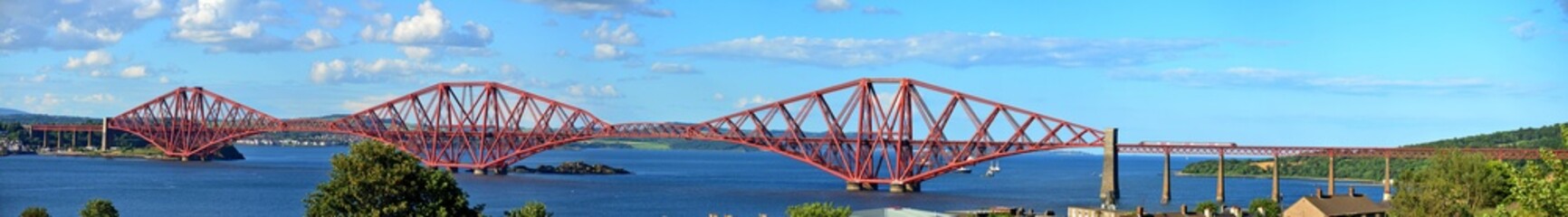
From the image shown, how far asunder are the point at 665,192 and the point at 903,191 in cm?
1294

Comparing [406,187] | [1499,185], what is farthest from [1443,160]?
[406,187]

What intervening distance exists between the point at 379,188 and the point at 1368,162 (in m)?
129

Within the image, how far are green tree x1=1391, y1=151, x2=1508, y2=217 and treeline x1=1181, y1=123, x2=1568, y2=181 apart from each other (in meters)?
95.8

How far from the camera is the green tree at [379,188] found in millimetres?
41125

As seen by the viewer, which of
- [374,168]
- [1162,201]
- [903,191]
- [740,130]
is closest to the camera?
[374,168]

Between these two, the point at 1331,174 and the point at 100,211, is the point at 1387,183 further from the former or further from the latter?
the point at 100,211

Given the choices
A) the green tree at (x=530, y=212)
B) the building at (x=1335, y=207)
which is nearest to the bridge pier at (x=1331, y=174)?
the building at (x=1335, y=207)

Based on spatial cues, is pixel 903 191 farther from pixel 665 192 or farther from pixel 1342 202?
pixel 1342 202

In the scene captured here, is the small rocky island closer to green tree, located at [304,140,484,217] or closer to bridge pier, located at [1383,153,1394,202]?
bridge pier, located at [1383,153,1394,202]

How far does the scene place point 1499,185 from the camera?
164 ft

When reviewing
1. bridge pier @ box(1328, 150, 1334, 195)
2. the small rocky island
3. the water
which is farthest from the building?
the small rocky island

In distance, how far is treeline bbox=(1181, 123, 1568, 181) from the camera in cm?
15188

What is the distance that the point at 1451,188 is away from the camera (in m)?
48.8

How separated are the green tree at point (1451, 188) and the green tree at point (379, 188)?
898 inches
